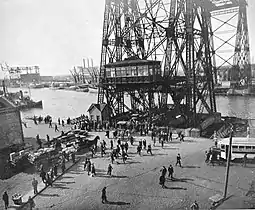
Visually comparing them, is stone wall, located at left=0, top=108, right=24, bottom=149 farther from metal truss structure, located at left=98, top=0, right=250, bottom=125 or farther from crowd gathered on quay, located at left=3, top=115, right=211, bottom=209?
metal truss structure, located at left=98, top=0, right=250, bottom=125

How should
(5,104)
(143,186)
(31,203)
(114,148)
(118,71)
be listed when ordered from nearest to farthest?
(31,203) → (143,186) → (114,148) → (5,104) → (118,71)

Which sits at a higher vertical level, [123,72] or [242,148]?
[123,72]

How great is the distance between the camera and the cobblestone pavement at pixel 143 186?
10.5 metres

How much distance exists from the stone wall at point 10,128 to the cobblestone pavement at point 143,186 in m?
6.24

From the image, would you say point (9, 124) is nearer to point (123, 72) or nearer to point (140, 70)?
point (123, 72)

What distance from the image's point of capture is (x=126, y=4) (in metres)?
29.5

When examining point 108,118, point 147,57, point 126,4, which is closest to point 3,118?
point 108,118

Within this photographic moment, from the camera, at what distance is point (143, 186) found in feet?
39.3

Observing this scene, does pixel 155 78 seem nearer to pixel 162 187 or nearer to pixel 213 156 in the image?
pixel 213 156

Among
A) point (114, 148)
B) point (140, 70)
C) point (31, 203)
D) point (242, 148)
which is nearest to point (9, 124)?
point (114, 148)

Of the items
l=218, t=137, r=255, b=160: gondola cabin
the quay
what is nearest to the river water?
l=218, t=137, r=255, b=160: gondola cabin

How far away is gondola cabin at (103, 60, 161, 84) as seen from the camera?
25812 millimetres

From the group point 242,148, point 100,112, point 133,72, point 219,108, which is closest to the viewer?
Answer: point 242,148

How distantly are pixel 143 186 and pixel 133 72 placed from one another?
52.6 feet
